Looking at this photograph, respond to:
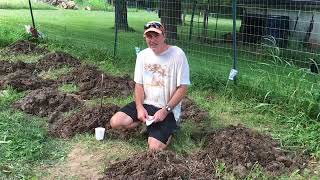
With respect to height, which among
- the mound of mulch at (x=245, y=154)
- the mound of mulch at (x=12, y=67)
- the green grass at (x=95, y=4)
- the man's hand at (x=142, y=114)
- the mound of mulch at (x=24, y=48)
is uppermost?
the green grass at (x=95, y=4)

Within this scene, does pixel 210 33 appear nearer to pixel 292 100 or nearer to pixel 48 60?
pixel 48 60

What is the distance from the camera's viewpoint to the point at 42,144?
14.5ft

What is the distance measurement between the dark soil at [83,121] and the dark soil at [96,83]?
0.91 metres

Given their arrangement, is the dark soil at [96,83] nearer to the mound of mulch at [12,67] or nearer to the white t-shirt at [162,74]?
the mound of mulch at [12,67]

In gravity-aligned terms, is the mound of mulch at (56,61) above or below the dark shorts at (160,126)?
above

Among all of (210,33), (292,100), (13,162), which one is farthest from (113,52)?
(13,162)

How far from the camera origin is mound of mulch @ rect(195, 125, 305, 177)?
397 centimetres

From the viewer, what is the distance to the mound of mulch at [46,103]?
544cm

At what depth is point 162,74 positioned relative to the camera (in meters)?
4.52

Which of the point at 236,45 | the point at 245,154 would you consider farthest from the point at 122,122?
the point at 236,45

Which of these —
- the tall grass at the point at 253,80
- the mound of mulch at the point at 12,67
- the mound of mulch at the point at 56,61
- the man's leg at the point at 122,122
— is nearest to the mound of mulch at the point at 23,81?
the mound of mulch at the point at 12,67

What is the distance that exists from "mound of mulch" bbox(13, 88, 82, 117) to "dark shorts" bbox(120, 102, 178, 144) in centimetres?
120

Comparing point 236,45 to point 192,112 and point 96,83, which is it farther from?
point 96,83

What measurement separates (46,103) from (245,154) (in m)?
2.68
